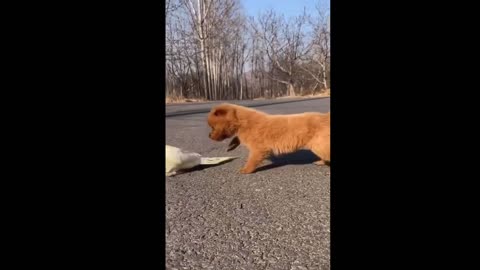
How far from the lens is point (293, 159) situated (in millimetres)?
1459

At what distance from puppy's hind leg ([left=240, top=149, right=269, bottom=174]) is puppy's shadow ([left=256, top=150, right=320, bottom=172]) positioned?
3cm

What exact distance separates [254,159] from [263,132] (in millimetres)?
133

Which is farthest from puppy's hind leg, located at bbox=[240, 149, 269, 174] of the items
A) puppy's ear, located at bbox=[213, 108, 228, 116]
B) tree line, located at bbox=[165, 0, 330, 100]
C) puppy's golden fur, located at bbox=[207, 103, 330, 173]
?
tree line, located at bbox=[165, 0, 330, 100]

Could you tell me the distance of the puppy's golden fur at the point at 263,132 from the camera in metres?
1.28

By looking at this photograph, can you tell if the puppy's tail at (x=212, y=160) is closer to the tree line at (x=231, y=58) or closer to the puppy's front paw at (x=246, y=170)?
the puppy's front paw at (x=246, y=170)

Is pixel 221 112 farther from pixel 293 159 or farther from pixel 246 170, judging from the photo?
pixel 293 159

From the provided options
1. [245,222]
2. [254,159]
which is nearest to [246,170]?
[254,159]

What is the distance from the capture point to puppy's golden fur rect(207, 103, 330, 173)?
4.20ft
